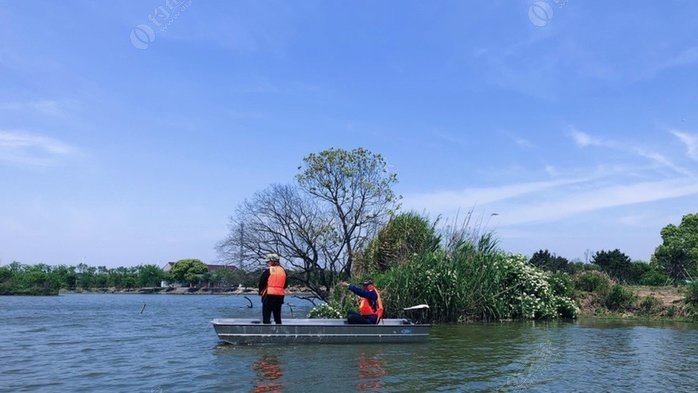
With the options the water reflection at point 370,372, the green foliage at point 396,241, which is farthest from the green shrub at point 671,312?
the water reflection at point 370,372

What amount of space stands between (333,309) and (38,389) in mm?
11333

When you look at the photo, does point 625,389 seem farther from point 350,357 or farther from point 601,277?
point 601,277

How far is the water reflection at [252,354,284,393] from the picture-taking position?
374 inches

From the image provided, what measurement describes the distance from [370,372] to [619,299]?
18118mm

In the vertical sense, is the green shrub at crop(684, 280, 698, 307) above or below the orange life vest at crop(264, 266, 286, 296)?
below

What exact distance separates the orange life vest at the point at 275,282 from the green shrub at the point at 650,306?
17078 mm

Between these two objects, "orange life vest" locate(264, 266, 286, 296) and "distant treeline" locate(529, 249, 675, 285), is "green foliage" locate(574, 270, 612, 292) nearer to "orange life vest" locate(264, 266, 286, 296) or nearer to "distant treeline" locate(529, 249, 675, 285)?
"distant treeline" locate(529, 249, 675, 285)

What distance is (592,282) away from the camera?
86.8 feet

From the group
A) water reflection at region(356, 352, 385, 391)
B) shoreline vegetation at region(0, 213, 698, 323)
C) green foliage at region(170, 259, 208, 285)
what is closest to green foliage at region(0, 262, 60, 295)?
green foliage at region(170, 259, 208, 285)

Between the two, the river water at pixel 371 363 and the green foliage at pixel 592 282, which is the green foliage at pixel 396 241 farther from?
the green foliage at pixel 592 282

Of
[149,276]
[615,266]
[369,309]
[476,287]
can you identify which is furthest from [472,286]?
[149,276]

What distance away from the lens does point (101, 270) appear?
119438mm

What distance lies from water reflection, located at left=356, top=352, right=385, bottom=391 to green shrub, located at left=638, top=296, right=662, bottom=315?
16213 millimetres

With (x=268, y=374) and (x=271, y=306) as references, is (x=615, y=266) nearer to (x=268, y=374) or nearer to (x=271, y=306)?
(x=271, y=306)
